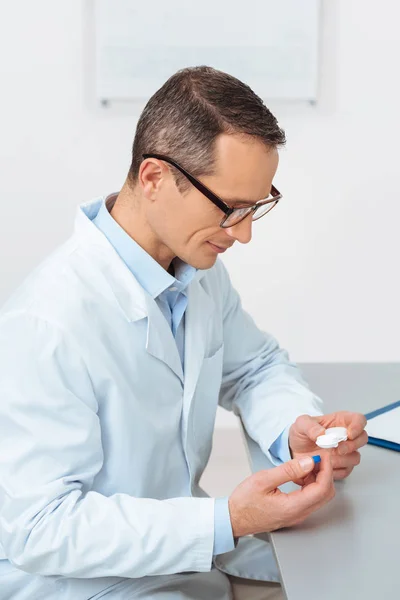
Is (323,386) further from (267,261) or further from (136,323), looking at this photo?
(267,261)

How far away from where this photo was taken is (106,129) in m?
3.21

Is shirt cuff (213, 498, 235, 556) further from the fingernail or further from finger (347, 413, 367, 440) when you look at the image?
finger (347, 413, 367, 440)

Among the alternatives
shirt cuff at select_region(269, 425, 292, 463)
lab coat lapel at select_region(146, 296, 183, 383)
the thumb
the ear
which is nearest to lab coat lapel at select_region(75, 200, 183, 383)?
lab coat lapel at select_region(146, 296, 183, 383)

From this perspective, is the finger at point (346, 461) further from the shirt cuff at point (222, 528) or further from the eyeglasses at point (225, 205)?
the eyeglasses at point (225, 205)

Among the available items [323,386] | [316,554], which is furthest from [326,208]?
[316,554]

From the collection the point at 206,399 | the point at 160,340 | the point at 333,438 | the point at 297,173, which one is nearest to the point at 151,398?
the point at 160,340

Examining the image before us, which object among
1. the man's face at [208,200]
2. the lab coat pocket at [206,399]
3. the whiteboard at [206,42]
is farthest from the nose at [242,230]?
the whiteboard at [206,42]

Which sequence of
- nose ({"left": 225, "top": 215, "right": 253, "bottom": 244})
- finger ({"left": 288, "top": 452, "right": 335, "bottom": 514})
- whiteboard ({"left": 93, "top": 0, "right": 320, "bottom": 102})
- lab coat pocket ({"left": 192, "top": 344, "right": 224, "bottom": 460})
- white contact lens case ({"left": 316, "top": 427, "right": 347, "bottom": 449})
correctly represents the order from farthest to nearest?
1. whiteboard ({"left": 93, "top": 0, "right": 320, "bottom": 102})
2. lab coat pocket ({"left": 192, "top": 344, "right": 224, "bottom": 460})
3. nose ({"left": 225, "top": 215, "right": 253, "bottom": 244})
4. white contact lens case ({"left": 316, "top": 427, "right": 347, "bottom": 449})
5. finger ({"left": 288, "top": 452, "right": 335, "bottom": 514})

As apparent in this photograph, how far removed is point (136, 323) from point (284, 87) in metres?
2.07

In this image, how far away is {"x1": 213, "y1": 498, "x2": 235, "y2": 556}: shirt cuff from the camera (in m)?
1.15

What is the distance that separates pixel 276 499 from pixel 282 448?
0.30 metres

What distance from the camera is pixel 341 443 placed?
1295 millimetres

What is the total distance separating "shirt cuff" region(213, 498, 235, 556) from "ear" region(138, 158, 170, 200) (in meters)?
0.52

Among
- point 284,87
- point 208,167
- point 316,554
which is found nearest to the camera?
point 316,554
